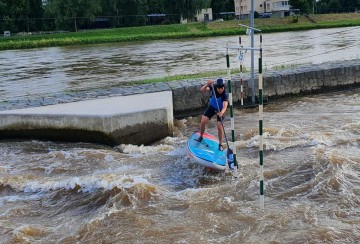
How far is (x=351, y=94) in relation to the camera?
549 inches

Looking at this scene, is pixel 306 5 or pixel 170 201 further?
pixel 306 5

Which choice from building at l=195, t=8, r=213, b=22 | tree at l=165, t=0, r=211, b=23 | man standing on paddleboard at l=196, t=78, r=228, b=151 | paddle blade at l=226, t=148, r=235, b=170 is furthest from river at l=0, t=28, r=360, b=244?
building at l=195, t=8, r=213, b=22

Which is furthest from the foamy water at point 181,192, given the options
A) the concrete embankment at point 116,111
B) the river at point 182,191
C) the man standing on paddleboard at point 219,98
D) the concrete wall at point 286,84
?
the concrete wall at point 286,84

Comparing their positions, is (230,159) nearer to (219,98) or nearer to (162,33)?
(219,98)

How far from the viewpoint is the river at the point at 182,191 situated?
581 centimetres

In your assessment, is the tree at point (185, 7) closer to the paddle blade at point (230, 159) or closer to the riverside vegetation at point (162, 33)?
the riverside vegetation at point (162, 33)

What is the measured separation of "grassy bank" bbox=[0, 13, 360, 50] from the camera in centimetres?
4384

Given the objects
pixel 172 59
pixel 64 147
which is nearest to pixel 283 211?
pixel 64 147

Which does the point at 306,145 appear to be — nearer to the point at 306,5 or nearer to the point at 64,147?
the point at 64,147

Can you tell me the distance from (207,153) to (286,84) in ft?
22.7

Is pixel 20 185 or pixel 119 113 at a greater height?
pixel 119 113

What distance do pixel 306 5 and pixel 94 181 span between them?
59.5 metres

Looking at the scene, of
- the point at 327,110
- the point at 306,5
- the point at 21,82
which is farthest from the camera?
the point at 306,5

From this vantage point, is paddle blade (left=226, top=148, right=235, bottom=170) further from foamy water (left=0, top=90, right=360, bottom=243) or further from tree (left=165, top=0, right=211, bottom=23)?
tree (left=165, top=0, right=211, bottom=23)
